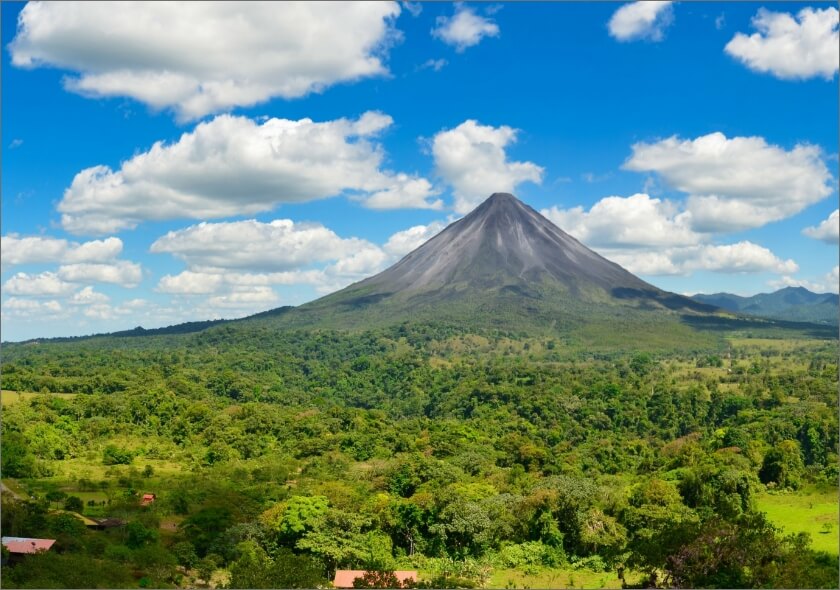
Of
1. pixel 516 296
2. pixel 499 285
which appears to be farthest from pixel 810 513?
pixel 499 285

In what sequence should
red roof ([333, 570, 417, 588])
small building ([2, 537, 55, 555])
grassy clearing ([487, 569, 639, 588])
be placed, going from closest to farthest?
small building ([2, 537, 55, 555])
red roof ([333, 570, 417, 588])
grassy clearing ([487, 569, 639, 588])

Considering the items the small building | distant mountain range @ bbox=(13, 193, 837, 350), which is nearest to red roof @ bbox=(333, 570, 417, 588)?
the small building

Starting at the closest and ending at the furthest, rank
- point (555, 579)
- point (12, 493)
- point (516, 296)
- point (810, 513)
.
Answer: point (555, 579), point (810, 513), point (12, 493), point (516, 296)

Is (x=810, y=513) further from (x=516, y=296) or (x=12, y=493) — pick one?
(x=516, y=296)

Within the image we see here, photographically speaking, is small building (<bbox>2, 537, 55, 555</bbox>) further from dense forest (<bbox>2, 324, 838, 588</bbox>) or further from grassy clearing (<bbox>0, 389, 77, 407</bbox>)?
grassy clearing (<bbox>0, 389, 77, 407</bbox>)

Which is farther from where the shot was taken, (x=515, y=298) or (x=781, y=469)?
(x=515, y=298)
